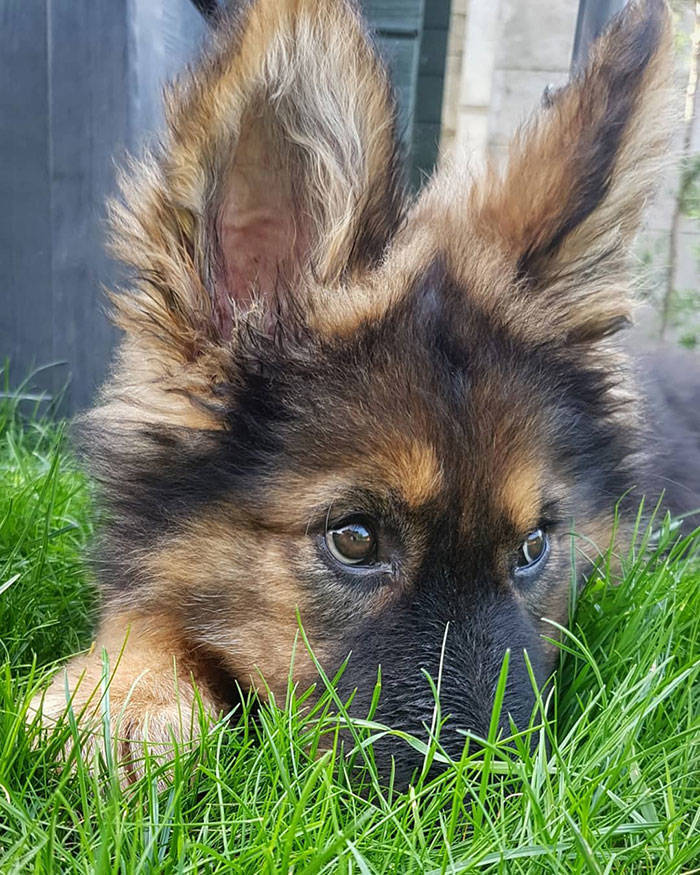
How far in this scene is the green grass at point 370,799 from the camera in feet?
4.98

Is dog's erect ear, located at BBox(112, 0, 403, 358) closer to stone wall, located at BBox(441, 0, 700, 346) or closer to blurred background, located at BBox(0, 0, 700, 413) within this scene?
blurred background, located at BBox(0, 0, 700, 413)

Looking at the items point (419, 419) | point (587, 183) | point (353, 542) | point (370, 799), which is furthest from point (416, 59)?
point (370, 799)

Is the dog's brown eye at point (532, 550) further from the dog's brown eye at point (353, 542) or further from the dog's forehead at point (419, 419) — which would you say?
the dog's brown eye at point (353, 542)

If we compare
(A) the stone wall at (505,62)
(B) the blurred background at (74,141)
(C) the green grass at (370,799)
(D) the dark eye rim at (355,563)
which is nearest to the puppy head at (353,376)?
(D) the dark eye rim at (355,563)

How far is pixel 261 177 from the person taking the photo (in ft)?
7.33

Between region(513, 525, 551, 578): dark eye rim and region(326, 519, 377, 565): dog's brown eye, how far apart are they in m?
0.36

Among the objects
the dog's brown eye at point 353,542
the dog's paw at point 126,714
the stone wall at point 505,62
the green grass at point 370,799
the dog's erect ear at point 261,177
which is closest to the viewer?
the green grass at point 370,799

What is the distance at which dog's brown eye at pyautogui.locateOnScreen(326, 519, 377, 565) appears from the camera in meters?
2.08

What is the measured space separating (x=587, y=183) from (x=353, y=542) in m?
1.09

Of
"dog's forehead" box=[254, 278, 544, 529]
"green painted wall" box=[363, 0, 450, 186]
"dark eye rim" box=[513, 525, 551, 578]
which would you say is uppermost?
"green painted wall" box=[363, 0, 450, 186]

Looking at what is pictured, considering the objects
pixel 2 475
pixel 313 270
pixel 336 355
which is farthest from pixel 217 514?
pixel 2 475

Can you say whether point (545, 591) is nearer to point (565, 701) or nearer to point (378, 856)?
point (565, 701)

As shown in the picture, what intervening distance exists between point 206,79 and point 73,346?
3061 millimetres

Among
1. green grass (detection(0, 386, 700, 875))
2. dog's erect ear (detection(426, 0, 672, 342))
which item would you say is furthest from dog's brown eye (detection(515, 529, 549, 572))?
dog's erect ear (detection(426, 0, 672, 342))
